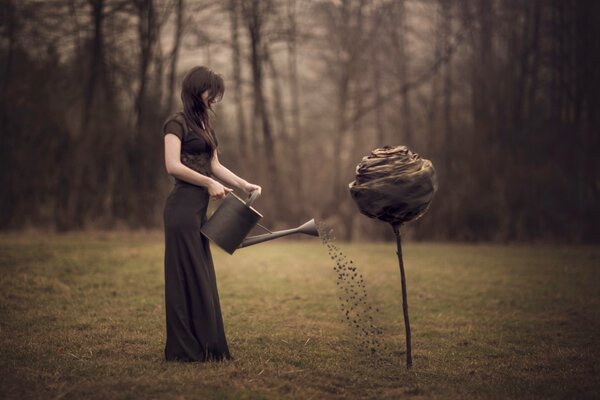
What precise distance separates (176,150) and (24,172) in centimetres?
1090

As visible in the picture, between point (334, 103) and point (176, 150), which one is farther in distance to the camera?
point (334, 103)

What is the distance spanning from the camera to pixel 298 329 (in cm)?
621

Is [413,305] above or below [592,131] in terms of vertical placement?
below

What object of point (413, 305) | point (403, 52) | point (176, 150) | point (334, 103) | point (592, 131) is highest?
point (403, 52)

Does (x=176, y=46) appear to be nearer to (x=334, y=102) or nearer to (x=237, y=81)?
(x=237, y=81)

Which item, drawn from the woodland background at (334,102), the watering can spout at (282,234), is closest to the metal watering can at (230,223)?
the watering can spout at (282,234)

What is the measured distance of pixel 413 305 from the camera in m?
7.71

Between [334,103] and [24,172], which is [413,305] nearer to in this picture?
[24,172]

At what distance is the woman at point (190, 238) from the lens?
14.9 feet

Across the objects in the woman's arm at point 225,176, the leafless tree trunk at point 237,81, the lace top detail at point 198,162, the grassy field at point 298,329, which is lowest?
the grassy field at point 298,329

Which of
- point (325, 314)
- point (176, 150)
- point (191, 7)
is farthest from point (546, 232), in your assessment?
point (176, 150)

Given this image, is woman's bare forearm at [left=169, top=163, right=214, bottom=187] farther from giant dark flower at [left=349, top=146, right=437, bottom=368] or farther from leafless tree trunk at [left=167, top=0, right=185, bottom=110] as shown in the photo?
leafless tree trunk at [left=167, top=0, right=185, bottom=110]

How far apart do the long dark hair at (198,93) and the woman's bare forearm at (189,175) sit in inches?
13.0

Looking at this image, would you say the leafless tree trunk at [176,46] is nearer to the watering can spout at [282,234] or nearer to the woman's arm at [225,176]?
the woman's arm at [225,176]
